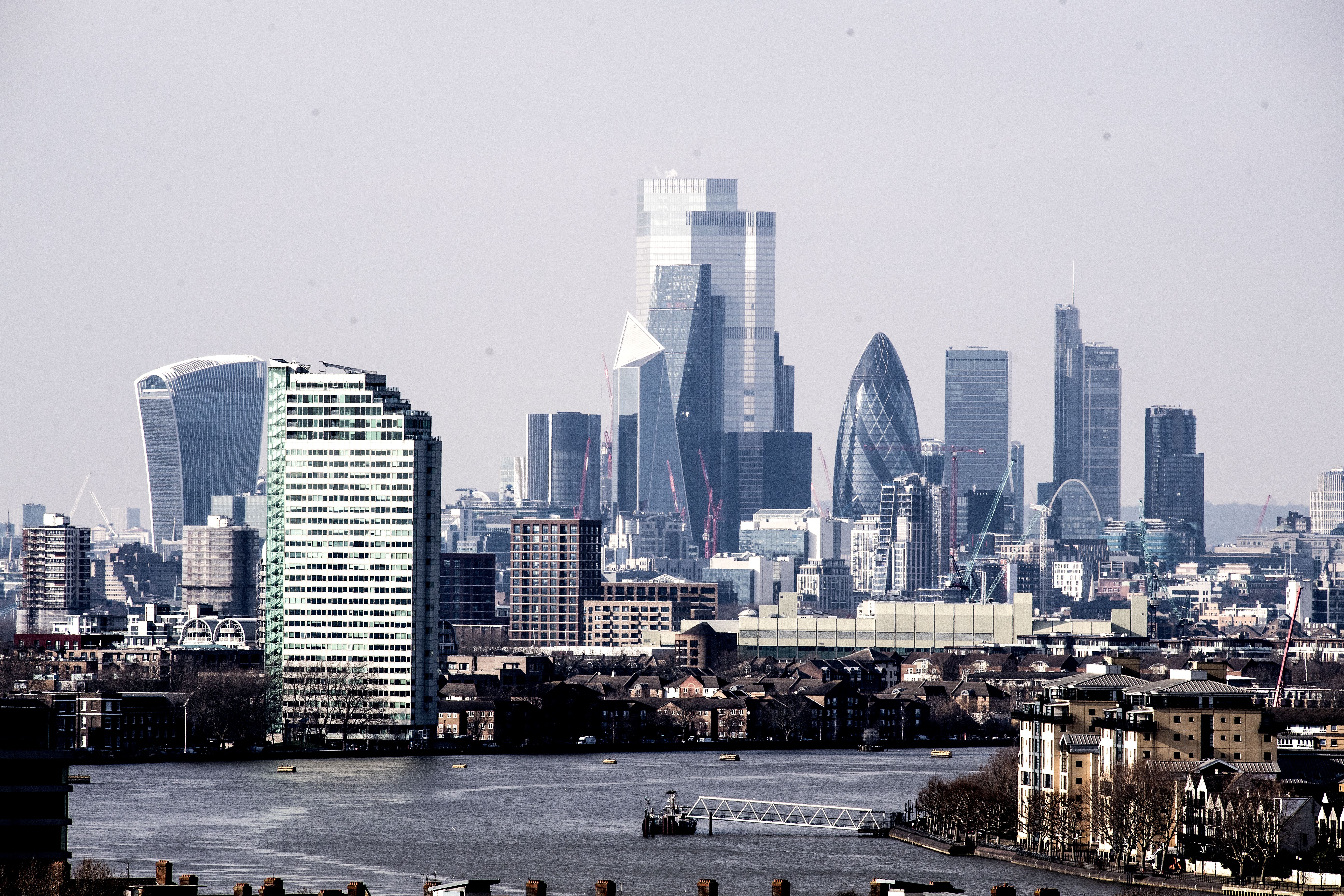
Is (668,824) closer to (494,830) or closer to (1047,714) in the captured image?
(494,830)

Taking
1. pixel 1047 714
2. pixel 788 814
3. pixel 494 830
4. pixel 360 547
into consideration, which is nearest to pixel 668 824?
pixel 494 830

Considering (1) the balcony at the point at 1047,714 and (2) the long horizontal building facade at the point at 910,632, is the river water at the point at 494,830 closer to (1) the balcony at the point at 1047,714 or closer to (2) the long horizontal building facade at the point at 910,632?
(1) the balcony at the point at 1047,714

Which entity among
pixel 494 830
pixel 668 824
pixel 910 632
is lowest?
pixel 494 830

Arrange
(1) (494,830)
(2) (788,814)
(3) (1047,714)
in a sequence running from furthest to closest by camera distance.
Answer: (2) (788,814) < (3) (1047,714) < (1) (494,830)

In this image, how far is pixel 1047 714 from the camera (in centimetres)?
7331

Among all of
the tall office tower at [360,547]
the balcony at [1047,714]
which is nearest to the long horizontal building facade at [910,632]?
the tall office tower at [360,547]

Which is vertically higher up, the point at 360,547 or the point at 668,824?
the point at 360,547

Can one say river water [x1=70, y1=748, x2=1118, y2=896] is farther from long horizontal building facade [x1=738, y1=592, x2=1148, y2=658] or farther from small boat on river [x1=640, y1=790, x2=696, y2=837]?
long horizontal building facade [x1=738, y1=592, x2=1148, y2=658]

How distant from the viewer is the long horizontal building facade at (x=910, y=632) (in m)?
178

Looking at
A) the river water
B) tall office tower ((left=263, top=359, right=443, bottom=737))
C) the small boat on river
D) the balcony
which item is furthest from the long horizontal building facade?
the small boat on river

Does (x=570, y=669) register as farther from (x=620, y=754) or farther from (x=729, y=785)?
(x=729, y=785)

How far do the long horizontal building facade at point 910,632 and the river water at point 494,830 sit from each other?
73.5 metres

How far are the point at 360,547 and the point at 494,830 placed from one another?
45472mm

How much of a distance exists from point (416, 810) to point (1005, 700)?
61991mm
